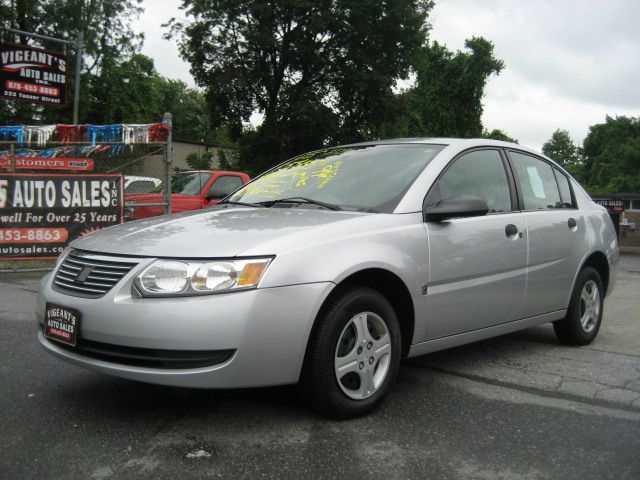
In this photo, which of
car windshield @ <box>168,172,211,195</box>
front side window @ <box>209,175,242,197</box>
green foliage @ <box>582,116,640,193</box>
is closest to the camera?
car windshield @ <box>168,172,211,195</box>

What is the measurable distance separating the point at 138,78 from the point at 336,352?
3924cm

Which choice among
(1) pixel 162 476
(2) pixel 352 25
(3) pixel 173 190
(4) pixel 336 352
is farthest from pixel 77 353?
(2) pixel 352 25

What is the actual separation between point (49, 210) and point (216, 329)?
7644mm

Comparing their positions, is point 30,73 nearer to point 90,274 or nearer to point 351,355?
point 90,274

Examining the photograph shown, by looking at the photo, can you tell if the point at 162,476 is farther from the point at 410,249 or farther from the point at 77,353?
the point at 410,249

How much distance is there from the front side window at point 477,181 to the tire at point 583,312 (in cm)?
114

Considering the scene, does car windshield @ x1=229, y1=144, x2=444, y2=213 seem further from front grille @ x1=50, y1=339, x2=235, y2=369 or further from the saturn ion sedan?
front grille @ x1=50, y1=339, x2=235, y2=369

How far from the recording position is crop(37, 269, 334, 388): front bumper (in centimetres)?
284

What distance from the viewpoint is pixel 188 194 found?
1178cm

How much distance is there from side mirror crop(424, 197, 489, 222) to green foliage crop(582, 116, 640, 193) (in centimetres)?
4982

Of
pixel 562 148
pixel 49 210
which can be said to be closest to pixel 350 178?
pixel 49 210

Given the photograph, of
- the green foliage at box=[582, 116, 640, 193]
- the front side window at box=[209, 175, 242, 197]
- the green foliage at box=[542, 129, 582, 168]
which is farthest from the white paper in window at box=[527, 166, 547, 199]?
the green foliage at box=[542, 129, 582, 168]

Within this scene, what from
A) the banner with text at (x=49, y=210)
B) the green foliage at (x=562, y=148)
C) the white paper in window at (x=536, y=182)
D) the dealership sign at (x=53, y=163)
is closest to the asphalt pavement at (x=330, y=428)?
the white paper in window at (x=536, y=182)

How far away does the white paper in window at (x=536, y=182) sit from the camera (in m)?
4.81
